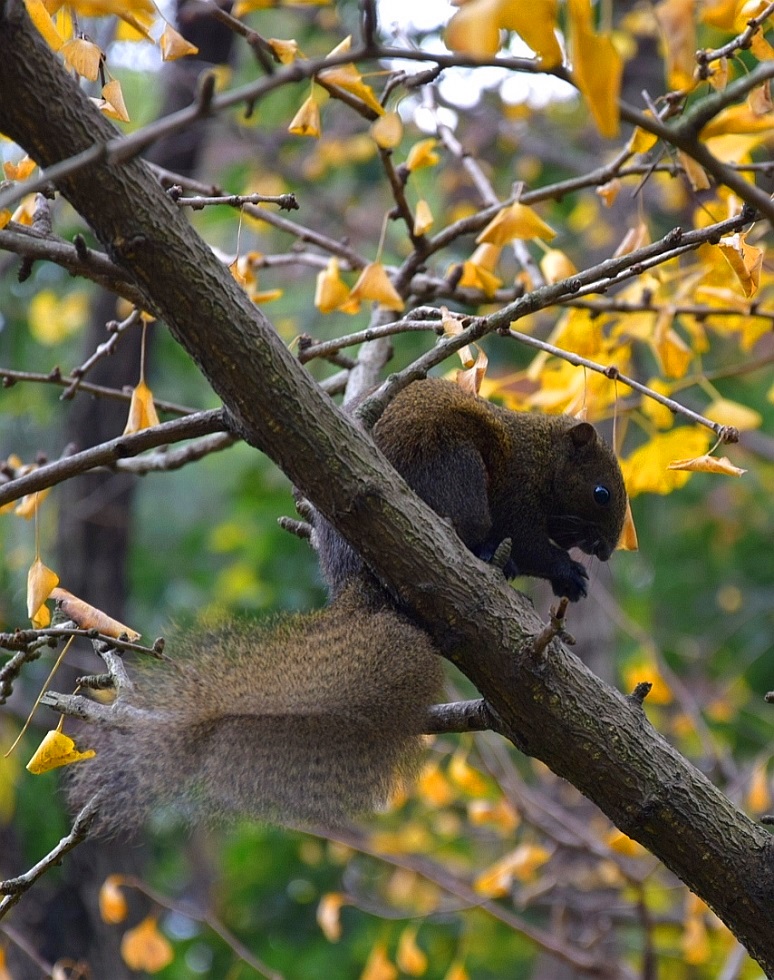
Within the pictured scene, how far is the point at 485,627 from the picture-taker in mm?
2365

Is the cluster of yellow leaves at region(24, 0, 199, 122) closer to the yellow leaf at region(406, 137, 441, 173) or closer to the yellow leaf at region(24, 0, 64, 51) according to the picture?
the yellow leaf at region(24, 0, 64, 51)

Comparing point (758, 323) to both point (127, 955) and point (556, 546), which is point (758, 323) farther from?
point (127, 955)

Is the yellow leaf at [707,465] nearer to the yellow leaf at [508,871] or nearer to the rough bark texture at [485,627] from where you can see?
the rough bark texture at [485,627]

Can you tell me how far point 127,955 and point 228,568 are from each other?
3.80m

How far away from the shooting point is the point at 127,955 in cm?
425

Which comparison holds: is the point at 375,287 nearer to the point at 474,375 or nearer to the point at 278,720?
the point at 474,375

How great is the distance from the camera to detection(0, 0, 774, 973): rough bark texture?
218cm

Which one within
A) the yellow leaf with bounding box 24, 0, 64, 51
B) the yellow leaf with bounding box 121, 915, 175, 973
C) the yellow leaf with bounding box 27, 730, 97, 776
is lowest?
the yellow leaf with bounding box 121, 915, 175, 973

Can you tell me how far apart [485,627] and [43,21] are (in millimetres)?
1599

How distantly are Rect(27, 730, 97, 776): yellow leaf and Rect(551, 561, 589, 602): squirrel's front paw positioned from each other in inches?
66.1

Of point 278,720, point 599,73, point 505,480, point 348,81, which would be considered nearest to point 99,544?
point 505,480

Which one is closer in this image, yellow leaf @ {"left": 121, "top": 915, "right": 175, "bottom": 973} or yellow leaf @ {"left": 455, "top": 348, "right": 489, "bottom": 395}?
yellow leaf @ {"left": 455, "top": 348, "right": 489, "bottom": 395}

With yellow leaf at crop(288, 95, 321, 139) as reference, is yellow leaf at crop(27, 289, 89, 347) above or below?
below

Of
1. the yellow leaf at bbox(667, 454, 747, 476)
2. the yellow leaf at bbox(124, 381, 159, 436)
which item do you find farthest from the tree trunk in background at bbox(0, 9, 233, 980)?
the yellow leaf at bbox(667, 454, 747, 476)
